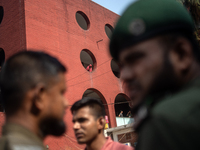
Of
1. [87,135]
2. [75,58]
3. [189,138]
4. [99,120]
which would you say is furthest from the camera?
[75,58]

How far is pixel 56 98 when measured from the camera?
5.42 feet

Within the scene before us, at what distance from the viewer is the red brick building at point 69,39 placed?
13641 mm

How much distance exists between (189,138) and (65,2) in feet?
55.0

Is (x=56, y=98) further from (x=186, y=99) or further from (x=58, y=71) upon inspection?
(x=186, y=99)

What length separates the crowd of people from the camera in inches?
26.9

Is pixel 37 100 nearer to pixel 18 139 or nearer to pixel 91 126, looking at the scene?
pixel 18 139

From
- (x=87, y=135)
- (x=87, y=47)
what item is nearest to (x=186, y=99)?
(x=87, y=135)

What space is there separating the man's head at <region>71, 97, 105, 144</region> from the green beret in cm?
234

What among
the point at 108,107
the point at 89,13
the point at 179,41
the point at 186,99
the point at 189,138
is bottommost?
the point at 189,138

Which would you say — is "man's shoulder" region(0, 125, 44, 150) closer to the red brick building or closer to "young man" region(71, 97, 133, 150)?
"young man" region(71, 97, 133, 150)

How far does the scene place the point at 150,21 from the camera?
94cm

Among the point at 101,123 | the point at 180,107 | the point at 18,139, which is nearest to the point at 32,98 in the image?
the point at 18,139

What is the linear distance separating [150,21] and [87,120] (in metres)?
2.57

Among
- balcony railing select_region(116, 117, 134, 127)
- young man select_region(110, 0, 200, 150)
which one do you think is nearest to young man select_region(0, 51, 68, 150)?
young man select_region(110, 0, 200, 150)
